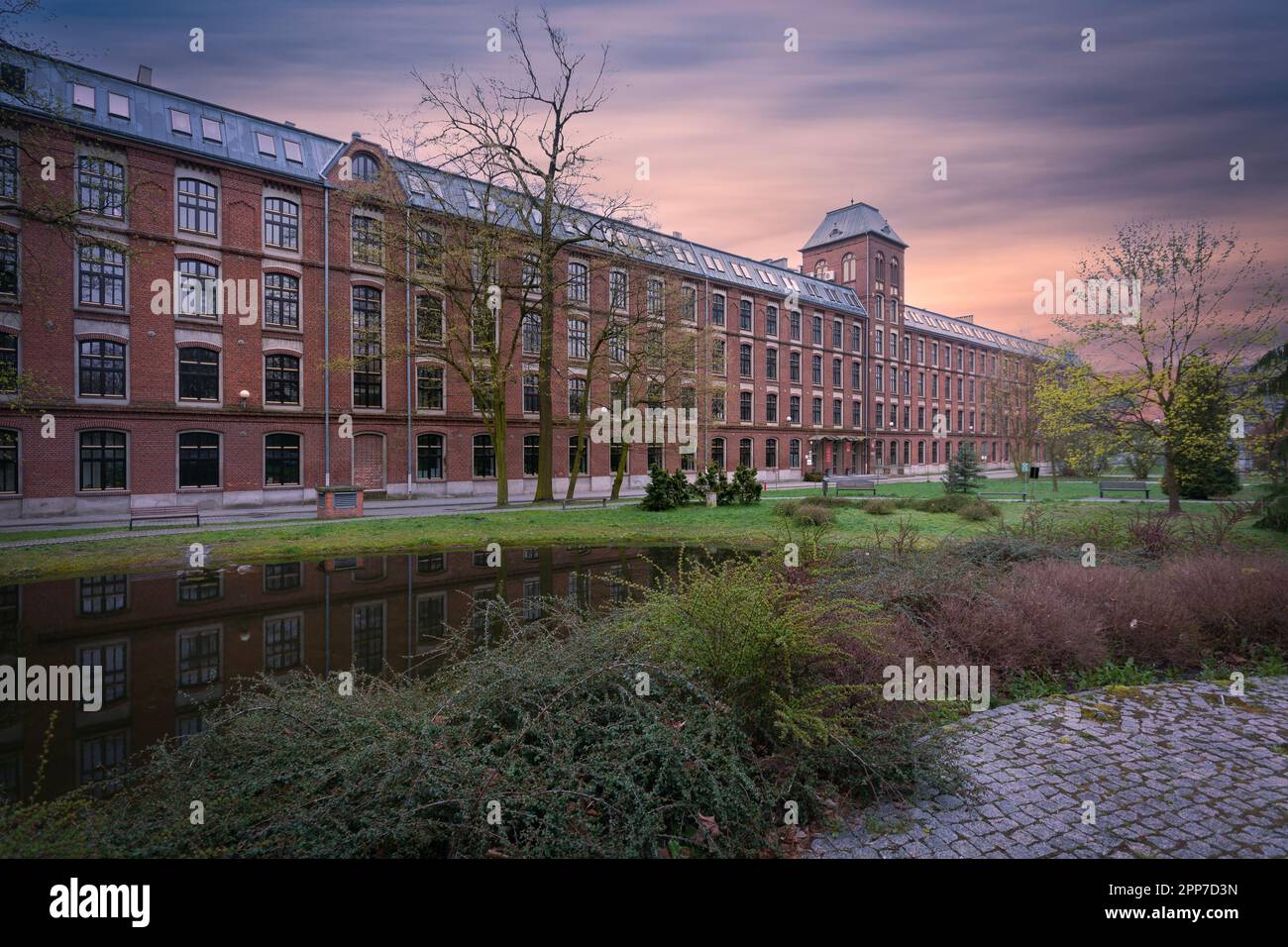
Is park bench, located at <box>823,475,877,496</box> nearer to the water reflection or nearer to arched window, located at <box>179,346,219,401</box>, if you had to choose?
the water reflection

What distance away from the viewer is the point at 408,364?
28.8m

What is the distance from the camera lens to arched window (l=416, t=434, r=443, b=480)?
29312mm

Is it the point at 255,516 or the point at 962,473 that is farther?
the point at 962,473

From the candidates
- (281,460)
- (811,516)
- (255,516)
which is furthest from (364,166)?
(811,516)

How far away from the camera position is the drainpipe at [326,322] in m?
26.7

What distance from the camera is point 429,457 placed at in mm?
29703

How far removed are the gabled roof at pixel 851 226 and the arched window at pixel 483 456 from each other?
4209 centimetres

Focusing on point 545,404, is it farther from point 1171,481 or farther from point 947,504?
point 1171,481

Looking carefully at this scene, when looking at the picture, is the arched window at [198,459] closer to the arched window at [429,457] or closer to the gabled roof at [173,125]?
the arched window at [429,457]

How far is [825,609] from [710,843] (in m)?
1.72

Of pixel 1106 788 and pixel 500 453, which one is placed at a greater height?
pixel 500 453

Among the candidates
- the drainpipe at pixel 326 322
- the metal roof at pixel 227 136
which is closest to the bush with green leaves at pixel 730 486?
the metal roof at pixel 227 136

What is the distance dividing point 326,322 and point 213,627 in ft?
71.6

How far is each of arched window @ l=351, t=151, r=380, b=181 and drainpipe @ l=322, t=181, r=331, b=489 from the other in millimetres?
1696
